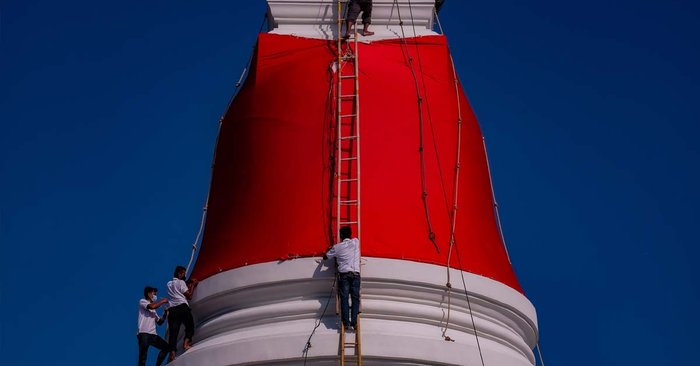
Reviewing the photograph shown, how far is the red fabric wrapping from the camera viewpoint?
52.8 ft

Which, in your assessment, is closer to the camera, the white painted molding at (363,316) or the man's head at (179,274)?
the white painted molding at (363,316)

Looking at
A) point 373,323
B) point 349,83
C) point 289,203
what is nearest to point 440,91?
point 349,83

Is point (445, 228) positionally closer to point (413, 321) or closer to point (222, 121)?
point (413, 321)

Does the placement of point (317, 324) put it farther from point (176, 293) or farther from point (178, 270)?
point (178, 270)

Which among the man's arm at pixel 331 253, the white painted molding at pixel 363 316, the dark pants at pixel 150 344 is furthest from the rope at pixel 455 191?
the dark pants at pixel 150 344

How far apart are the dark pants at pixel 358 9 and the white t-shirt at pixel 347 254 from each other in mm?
4269

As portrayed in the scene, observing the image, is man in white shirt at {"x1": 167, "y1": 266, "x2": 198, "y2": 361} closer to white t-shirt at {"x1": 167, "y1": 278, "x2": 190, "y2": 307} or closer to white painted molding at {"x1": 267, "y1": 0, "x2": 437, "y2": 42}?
white t-shirt at {"x1": 167, "y1": 278, "x2": 190, "y2": 307}

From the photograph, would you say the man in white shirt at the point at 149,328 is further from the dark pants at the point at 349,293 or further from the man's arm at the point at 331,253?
the dark pants at the point at 349,293

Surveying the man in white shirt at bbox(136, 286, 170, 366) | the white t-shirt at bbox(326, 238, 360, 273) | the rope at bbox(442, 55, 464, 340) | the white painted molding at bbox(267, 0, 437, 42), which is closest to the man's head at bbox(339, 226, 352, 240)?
the white t-shirt at bbox(326, 238, 360, 273)

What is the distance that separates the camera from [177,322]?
16.2m

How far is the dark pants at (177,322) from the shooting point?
1612cm

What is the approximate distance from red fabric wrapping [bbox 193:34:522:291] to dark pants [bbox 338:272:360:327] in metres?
0.74

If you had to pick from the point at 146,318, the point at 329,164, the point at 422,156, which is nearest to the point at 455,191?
the point at 422,156

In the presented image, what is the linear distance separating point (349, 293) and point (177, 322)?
8.45ft
